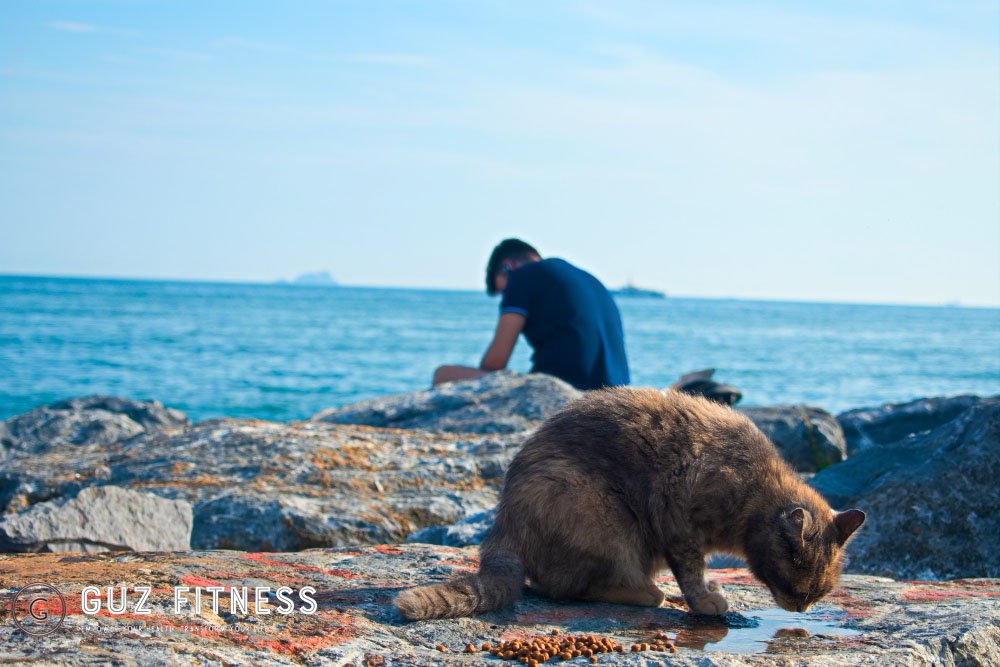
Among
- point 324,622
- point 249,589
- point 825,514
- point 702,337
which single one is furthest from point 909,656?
point 702,337

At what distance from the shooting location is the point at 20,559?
13.7ft

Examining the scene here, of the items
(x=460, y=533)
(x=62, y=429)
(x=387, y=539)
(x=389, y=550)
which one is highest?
(x=389, y=550)

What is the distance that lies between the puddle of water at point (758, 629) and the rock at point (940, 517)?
1.72 m

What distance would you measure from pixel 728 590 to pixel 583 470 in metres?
1.29

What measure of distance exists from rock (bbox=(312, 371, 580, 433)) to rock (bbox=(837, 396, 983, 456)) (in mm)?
3936

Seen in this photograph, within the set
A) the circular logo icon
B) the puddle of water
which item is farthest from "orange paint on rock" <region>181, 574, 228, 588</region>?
the puddle of water

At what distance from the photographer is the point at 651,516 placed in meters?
4.09

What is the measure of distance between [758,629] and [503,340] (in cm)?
532

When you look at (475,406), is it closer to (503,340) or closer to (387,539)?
(503,340)

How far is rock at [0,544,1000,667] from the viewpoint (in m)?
A: 2.98

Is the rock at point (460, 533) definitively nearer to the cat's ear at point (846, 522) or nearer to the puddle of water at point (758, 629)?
the puddle of water at point (758, 629)

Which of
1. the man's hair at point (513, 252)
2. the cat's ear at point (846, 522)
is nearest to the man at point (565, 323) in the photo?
the man's hair at point (513, 252)

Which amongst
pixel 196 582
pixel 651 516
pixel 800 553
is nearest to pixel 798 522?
pixel 800 553

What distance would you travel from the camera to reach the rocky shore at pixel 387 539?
322 cm
